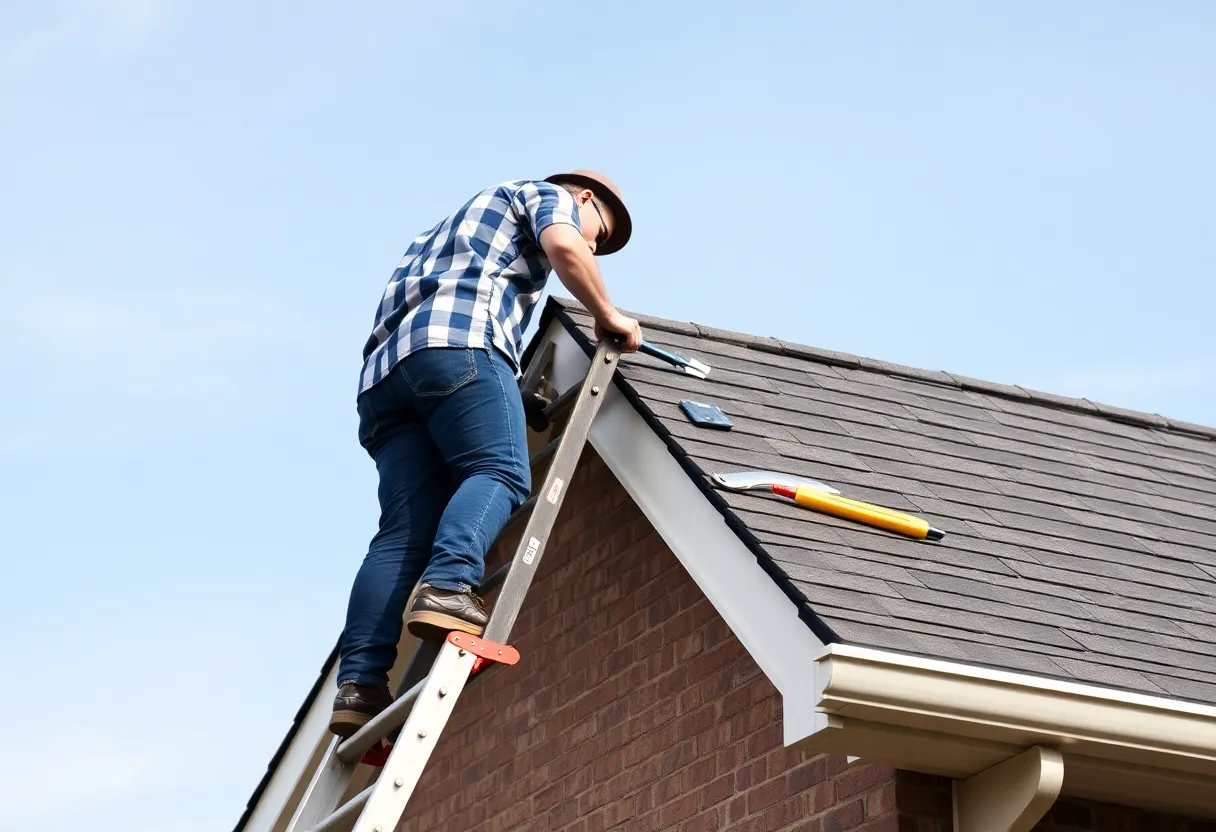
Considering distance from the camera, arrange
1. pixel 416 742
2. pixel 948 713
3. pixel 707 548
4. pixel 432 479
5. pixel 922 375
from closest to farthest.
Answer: pixel 948 713 < pixel 416 742 < pixel 707 548 < pixel 432 479 < pixel 922 375

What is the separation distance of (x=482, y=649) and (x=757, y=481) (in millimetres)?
1004

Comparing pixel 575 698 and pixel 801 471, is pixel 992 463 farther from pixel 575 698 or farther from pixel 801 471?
pixel 575 698

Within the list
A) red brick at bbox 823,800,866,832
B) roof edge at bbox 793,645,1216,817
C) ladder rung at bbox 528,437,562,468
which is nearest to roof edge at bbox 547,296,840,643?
roof edge at bbox 793,645,1216,817

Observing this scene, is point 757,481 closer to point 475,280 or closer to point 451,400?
point 451,400

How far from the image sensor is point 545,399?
19.0 ft

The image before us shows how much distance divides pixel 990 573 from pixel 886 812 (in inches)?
32.5

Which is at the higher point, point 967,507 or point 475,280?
point 475,280

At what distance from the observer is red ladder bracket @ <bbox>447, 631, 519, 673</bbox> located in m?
4.29

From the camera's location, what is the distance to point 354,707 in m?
4.69

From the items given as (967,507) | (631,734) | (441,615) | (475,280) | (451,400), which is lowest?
(441,615)

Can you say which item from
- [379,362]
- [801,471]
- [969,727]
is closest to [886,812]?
[969,727]

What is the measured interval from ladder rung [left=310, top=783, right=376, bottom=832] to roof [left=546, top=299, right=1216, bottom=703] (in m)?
1.21

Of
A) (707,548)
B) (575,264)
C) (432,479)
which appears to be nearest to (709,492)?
(707,548)

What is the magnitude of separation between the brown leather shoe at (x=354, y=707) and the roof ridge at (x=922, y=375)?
1777mm
